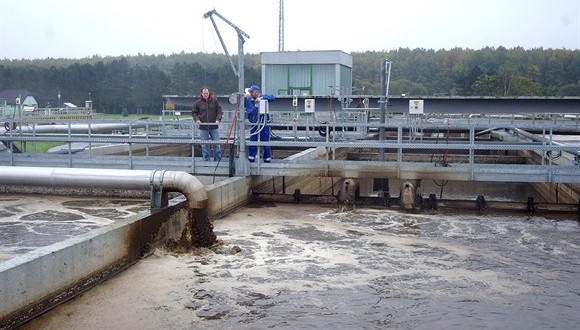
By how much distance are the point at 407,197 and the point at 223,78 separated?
256 feet

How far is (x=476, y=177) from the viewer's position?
12.2 metres

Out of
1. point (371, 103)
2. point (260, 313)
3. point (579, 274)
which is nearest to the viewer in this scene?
point (260, 313)

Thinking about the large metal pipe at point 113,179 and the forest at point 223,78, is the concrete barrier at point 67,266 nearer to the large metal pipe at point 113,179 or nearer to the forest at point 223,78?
the large metal pipe at point 113,179

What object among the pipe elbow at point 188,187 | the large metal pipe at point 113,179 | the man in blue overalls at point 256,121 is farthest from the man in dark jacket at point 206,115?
the pipe elbow at point 188,187

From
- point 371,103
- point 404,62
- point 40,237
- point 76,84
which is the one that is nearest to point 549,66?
point 404,62

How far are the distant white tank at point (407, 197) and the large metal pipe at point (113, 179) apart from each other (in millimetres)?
4723

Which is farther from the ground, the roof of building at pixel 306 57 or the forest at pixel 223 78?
the forest at pixel 223 78

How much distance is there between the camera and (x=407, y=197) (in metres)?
12.3

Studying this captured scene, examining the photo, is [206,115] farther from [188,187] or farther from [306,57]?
[306,57]

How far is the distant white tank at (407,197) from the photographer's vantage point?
12.3 meters

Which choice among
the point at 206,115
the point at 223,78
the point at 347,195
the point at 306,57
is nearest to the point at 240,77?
the point at 206,115

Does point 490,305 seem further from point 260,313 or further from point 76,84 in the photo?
point 76,84

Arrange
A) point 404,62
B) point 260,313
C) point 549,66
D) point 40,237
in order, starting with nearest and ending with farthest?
1. point 260,313
2. point 40,237
3. point 549,66
4. point 404,62

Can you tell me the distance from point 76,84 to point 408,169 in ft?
268
